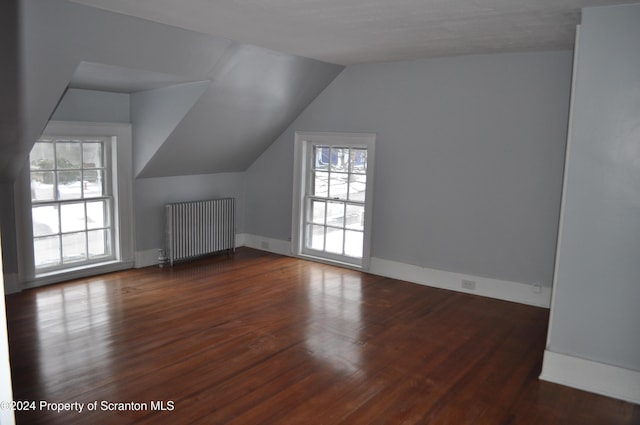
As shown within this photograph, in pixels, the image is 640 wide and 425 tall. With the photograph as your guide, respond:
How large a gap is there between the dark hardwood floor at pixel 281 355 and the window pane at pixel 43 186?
3.37ft

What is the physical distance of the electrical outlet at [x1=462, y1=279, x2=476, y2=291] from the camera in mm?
5613

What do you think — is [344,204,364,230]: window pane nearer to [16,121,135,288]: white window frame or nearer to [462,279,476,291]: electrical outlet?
[462,279,476,291]: electrical outlet

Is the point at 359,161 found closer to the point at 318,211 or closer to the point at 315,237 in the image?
the point at 318,211

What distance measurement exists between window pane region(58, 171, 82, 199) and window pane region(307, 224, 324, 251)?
3041mm

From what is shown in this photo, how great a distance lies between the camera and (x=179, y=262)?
6.67 meters

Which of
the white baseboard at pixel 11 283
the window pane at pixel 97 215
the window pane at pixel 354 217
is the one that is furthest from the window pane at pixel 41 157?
the window pane at pixel 354 217

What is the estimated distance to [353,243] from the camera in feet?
21.8

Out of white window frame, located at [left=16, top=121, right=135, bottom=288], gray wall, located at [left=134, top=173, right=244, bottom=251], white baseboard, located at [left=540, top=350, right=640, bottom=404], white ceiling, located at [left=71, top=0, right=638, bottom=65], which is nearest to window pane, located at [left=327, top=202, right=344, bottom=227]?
gray wall, located at [left=134, top=173, right=244, bottom=251]

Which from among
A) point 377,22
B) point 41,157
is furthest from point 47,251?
point 377,22

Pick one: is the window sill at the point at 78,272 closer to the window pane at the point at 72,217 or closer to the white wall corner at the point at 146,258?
the white wall corner at the point at 146,258

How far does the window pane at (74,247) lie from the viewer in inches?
227

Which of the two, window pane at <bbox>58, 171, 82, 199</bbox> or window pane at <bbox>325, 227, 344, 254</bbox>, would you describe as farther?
window pane at <bbox>325, 227, 344, 254</bbox>

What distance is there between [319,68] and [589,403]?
4464 mm

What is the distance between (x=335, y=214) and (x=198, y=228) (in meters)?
1.92
